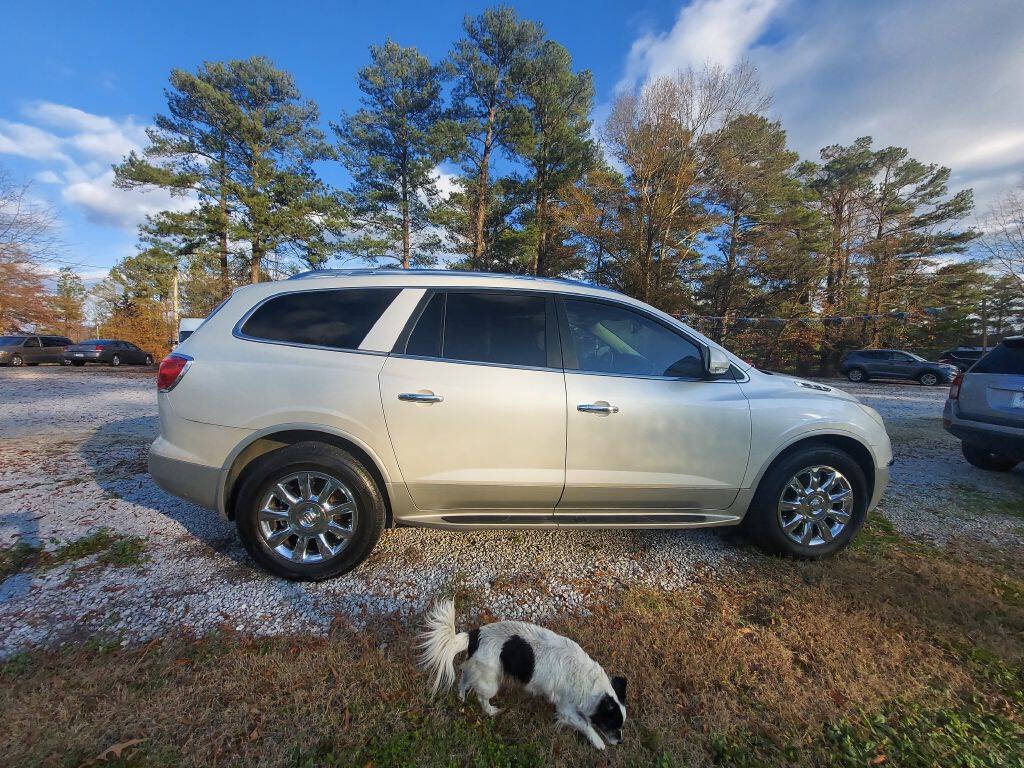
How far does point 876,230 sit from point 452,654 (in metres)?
34.2

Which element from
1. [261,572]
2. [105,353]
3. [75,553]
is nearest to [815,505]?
[261,572]

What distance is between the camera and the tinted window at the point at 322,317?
259 centimetres

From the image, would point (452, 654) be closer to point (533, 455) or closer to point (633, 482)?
point (533, 455)

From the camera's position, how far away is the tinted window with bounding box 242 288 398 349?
259 cm

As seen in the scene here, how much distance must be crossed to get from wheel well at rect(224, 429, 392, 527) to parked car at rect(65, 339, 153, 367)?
27.3m

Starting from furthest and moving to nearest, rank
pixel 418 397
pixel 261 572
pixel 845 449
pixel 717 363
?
1. pixel 845 449
2. pixel 717 363
3. pixel 261 572
4. pixel 418 397

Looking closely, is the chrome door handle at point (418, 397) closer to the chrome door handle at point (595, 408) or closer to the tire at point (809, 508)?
the chrome door handle at point (595, 408)

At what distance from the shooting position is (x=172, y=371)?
2.53 m

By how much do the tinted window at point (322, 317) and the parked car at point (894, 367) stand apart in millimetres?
23907

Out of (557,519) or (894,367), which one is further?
(894,367)

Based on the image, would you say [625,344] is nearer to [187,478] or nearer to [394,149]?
[187,478]

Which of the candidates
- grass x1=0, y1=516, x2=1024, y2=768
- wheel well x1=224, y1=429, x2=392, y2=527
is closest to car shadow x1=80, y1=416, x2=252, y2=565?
wheel well x1=224, y1=429, x2=392, y2=527

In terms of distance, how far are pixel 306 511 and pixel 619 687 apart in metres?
1.88

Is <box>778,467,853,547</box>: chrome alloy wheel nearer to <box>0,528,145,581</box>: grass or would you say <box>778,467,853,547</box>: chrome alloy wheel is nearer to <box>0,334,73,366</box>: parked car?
<box>0,528,145,581</box>: grass
